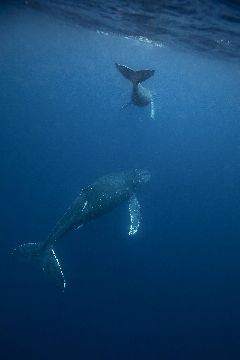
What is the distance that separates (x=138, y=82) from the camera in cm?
1625

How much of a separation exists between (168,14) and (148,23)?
14.5 feet

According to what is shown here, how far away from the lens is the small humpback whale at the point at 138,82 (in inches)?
572

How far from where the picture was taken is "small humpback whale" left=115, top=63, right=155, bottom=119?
1453 centimetres

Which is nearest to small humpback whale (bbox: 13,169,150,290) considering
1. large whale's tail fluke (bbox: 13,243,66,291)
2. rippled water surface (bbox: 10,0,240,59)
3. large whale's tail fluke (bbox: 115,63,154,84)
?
large whale's tail fluke (bbox: 13,243,66,291)

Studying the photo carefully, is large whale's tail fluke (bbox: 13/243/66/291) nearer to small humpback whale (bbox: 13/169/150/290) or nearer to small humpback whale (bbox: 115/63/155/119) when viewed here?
small humpback whale (bbox: 13/169/150/290)

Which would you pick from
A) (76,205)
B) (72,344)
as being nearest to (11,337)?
(72,344)

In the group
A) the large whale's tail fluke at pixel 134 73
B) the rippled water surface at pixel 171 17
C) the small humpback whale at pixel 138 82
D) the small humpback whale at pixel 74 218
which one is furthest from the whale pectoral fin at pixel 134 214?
the rippled water surface at pixel 171 17

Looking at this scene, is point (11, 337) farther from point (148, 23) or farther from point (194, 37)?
point (194, 37)

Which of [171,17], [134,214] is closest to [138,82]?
[171,17]

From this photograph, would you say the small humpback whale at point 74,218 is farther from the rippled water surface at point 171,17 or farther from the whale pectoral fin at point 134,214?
the rippled water surface at point 171,17

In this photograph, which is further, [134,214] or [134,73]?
[134,214]

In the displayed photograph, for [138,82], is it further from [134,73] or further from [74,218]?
[74,218]

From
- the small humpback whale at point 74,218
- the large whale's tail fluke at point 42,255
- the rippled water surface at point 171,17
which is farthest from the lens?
the rippled water surface at point 171,17

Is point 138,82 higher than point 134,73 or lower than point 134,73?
lower
